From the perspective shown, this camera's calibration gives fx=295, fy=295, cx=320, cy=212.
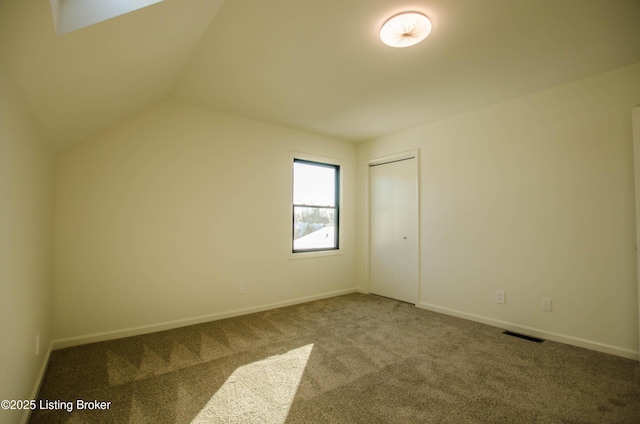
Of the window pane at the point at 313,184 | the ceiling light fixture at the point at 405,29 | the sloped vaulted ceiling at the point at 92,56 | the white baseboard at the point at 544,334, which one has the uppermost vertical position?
the ceiling light fixture at the point at 405,29

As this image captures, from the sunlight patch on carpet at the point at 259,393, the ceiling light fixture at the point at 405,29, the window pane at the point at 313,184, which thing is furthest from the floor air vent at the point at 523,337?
the ceiling light fixture at the point at 405,29

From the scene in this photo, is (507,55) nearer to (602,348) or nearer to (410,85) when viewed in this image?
(410,85)

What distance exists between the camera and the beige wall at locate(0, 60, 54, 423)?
1.36 m

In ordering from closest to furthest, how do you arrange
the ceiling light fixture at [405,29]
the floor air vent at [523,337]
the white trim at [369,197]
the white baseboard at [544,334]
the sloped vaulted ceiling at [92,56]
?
the sloped vaulted ceiling at [92,56], the ceiling light fixture at [405,29], the white baseboard at [544,334], the floor air vent at [523,337], the white trim at [369,197]

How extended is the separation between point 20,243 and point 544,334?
425cm

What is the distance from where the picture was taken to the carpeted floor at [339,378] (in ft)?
5.81

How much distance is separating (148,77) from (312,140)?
2.48 metres

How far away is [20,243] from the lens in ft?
5.37

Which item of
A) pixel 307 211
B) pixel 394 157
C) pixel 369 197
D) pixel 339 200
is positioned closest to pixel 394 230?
pixel 369 197

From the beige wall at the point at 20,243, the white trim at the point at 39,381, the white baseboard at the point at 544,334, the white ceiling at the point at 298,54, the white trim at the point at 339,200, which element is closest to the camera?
the beige wall at the point at 20,243

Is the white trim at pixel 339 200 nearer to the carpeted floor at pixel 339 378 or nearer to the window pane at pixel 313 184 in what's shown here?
the window pane at pixel 313 184

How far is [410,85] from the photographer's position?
2.87 metres

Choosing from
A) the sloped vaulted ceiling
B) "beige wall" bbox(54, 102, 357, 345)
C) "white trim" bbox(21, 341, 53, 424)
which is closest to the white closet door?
"beige wall" bbox(54, 102, 357, 345)

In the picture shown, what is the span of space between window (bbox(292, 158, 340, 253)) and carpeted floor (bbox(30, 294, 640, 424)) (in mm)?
1529
